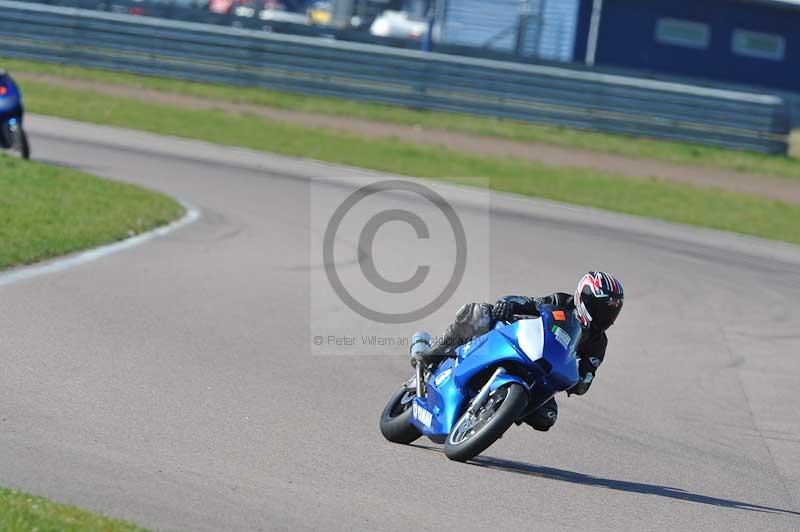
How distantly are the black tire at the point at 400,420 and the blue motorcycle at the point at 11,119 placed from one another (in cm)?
1007

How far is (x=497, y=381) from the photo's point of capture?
6523 mm

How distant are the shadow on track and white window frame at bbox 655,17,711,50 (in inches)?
1383

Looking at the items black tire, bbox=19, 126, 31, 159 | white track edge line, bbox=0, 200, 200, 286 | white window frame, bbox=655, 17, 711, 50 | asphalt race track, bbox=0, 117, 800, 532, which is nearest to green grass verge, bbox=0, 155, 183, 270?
white track edge line, bbox=0, 200, 200, 286

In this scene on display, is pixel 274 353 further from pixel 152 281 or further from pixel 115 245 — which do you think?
pixel 115 245

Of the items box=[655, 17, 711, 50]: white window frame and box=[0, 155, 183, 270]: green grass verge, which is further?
box=[655, 17, 711, 50]: white window frame

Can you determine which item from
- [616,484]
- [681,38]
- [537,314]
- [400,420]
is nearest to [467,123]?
[681,38]

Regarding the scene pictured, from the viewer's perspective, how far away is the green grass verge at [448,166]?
20.3 m

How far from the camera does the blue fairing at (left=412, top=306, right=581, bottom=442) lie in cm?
654

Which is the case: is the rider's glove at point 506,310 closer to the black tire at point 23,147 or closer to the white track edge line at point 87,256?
the white track edge line at point 87,256

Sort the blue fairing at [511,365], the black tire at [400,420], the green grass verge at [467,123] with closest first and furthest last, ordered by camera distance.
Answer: the blue fairing at [511,365]
the black tire at [400,420]
the green grass verge at [467,123]

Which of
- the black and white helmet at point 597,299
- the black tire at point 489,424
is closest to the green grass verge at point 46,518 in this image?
the black tire at point 489,424

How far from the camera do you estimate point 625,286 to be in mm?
13602

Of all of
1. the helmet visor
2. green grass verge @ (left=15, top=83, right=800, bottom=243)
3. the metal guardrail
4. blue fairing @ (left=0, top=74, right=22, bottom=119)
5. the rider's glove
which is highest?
the helmet visor

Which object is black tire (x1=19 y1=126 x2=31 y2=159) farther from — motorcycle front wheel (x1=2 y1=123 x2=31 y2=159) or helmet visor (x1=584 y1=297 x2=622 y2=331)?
helmet visor (x1=584 y1=297 x2=622 y2=331)
